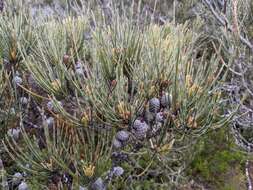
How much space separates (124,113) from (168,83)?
33 cm

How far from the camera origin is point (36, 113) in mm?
2875

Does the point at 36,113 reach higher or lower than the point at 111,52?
lower

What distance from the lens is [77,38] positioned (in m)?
2.69

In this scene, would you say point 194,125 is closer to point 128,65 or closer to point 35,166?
point 128,65

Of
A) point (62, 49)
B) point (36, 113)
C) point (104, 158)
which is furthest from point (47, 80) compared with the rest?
point (36, 113)

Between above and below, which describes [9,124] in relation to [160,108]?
below

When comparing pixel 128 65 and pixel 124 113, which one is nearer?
pixel 124 113

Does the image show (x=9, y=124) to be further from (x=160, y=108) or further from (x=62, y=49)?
(x=160, y=108)

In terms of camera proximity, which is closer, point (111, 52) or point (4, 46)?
point (111, 52)

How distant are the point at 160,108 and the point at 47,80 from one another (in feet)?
1.95

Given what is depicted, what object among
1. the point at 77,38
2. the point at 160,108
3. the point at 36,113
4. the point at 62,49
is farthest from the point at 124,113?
the point at 36,113

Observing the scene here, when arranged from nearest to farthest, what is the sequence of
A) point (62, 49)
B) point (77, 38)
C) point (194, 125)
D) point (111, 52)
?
point (194, 125), point (111, 52), point (62, 49), point (77, 38)

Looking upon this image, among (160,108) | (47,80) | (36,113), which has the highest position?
(47,80)

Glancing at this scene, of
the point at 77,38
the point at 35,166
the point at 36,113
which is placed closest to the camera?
the point at 35,166
